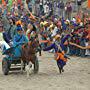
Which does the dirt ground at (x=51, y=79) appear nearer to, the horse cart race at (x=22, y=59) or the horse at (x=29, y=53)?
the horse cart race at (x=22, y=59)

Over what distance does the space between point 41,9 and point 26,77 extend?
19.2m

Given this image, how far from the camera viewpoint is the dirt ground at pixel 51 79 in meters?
13.7

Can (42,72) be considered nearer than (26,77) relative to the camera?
No

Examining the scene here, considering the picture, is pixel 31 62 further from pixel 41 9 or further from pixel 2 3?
pixel 2 3

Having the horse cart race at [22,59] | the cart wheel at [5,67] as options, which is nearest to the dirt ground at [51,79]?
the cart wheel at [5,67]

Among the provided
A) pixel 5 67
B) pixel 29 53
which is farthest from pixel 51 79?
pixel 5 67

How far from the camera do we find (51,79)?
50.1 ft

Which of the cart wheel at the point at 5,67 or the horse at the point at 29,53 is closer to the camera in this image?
the horse at the point at 29,53

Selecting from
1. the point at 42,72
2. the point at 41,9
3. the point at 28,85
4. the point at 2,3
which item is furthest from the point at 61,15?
the point at 28,85

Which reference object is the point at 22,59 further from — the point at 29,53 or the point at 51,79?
the point at 51,79

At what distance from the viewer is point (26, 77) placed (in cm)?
1566

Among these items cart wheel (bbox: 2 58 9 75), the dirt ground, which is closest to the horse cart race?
cart wheel (bbox: 2 58 9 75)

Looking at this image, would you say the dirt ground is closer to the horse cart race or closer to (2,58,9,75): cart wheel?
(2,58,9,75): cart wheel

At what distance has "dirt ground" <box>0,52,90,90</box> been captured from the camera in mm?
13742
